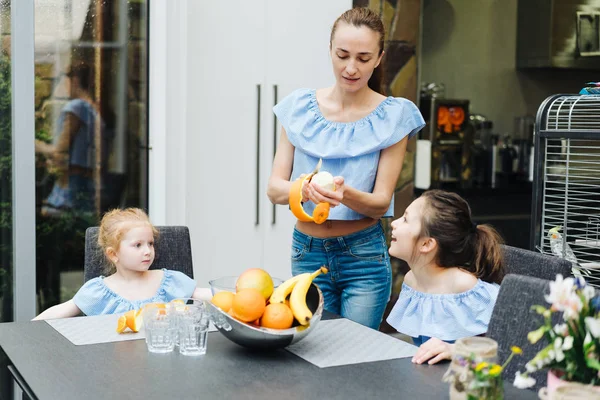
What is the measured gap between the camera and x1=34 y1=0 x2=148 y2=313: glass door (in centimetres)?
340

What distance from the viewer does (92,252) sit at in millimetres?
2438

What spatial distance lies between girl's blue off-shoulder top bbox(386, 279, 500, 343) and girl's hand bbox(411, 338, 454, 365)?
13.4 inches

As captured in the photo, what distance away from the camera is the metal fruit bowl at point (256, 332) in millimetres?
1679

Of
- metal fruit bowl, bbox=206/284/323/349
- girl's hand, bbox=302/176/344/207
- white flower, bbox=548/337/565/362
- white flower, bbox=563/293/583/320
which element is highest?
girl's hand, bbox=302/176/344/207

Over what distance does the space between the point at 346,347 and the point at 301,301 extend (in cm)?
14

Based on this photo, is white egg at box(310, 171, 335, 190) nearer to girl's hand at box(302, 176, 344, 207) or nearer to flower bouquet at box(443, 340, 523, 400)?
girl's hand at box(302, 176, 344, 207)

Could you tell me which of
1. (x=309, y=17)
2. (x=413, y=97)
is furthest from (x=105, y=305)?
(x=413, y=97)

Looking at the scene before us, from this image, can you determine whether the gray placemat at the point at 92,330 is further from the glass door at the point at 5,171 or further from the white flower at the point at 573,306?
the glass door at the point at 5,171

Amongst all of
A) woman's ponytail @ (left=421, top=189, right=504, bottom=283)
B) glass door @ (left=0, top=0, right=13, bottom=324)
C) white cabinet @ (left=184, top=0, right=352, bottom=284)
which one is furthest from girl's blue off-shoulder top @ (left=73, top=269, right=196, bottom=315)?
white cabinet @ (left=184, top=0, right=352, bottom=284)

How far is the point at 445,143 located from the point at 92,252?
297 centimetres

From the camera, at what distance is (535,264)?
6.97 feet

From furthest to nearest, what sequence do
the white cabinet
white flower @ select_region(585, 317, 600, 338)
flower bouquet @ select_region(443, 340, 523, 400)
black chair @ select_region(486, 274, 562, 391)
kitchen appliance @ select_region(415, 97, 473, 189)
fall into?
kitchen appliance @ select_region(415, 97, 473, 189) → the white cabinet → black chair @ select_region(486, 274, 562, 391) → flower bouquet @ select_region(443, 340, 523, 400) → white flower @ select_region(585, 317, 600, 338)

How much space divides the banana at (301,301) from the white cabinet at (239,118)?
A: 1923 mm

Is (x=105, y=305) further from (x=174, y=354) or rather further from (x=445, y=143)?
(x=445, y=143)
